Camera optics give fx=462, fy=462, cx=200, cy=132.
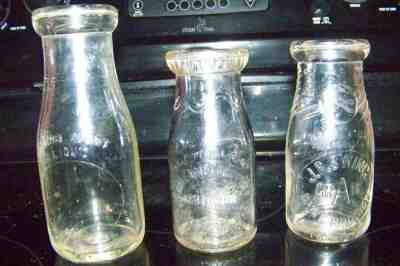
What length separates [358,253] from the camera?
21.9 inches

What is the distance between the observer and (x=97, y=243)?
0.59 metres

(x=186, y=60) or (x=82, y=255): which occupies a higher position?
(x=186, y=60)

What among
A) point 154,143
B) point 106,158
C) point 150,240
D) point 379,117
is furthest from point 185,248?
point 379,117

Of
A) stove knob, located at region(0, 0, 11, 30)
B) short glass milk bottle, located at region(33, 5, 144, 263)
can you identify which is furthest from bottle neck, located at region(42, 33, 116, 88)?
stove knob, located at region(0, 0, 11, 30)

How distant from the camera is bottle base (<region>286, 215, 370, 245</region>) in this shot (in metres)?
0.58

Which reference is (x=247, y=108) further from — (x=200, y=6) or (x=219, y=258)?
(x=219, y=258)

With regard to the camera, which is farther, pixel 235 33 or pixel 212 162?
pixel 235 33

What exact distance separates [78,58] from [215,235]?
0.92 ft

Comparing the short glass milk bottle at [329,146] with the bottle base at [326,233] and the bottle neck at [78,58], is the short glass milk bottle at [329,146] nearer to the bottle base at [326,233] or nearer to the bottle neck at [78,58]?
the bottle base at [326,233]

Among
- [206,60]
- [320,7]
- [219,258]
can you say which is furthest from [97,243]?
[320,7]

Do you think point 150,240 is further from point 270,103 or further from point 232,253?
point 270,103

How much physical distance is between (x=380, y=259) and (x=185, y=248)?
9.3 inches

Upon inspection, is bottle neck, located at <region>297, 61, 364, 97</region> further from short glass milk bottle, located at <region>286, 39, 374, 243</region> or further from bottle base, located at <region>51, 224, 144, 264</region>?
bottle base, located at <region>51, 224, 144, 264</region>

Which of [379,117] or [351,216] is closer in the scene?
[351,216]
